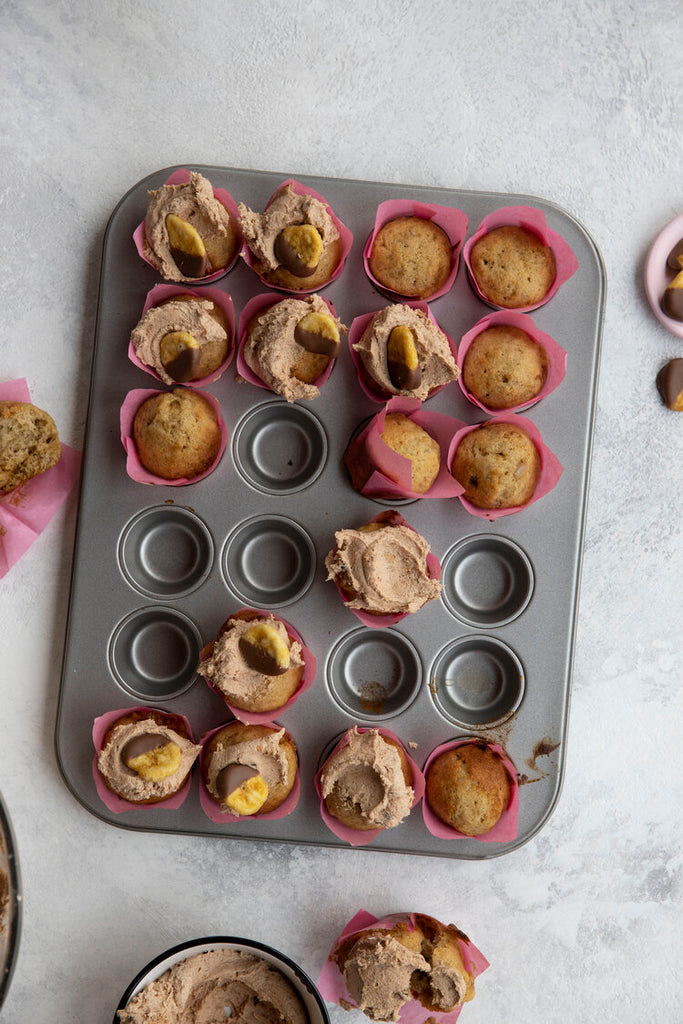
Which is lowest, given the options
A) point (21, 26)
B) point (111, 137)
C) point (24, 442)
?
point (24, 442)

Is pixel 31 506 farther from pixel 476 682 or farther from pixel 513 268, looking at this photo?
pixel 513 268

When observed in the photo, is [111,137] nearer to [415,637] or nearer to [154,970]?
Answer: [415,637]

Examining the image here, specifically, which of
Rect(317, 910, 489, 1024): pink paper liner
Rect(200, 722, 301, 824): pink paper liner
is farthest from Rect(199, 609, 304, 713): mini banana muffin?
Rect(317, 910, 489, 1024): pink paper liner

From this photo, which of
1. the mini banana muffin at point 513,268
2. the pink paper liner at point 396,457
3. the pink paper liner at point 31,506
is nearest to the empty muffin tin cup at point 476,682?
the pink paper liner at point 396,457

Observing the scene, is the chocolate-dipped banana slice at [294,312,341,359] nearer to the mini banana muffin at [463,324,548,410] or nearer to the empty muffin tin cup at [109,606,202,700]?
the mini banana muffin at [463,324,548,410]

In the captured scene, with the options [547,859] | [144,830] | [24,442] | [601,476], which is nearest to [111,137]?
[24,442]

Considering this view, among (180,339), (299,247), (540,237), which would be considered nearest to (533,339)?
(540,237)
